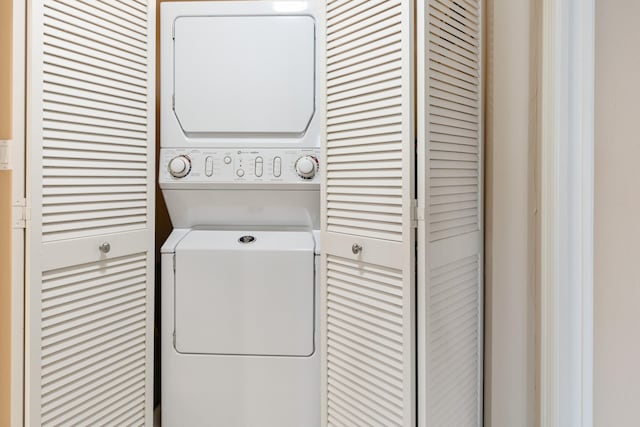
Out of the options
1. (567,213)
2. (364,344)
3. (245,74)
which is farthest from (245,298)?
(567,213)

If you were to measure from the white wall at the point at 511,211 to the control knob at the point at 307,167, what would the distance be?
0.70 metres

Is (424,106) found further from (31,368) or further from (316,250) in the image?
(31,368)

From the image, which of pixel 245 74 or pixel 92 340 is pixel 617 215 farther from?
pixel 92 340

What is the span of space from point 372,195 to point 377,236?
148 millimetres

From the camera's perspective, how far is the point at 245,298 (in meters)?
1.78

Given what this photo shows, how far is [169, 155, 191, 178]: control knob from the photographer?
5.91 feet

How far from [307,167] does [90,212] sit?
0.85m

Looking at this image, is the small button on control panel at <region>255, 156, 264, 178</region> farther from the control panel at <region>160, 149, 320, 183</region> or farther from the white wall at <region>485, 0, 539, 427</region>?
the white wall at <region>485, 0, 539, 427</region>

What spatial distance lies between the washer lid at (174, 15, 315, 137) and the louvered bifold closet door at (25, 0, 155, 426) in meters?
0.15

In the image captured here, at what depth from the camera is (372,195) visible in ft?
4.93

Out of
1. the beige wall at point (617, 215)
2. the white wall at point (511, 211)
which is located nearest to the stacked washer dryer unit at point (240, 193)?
the white wall at point (511, 211)

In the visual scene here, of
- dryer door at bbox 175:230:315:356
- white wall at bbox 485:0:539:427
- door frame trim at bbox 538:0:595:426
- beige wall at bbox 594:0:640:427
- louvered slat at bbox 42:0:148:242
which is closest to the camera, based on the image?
beige wall at bbox 594:0:640:427

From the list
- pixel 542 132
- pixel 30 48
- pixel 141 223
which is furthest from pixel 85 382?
pixel 542 132

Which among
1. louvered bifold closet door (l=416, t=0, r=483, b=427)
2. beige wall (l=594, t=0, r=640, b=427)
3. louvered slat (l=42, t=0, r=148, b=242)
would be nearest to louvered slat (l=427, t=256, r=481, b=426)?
louvered bifold closet door (l=416, t=0, r=483, b=427)
